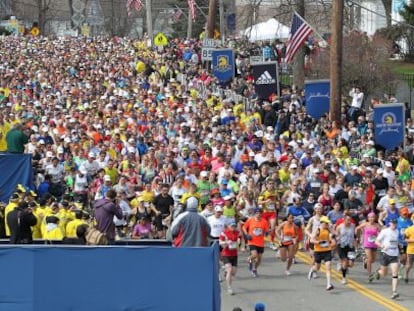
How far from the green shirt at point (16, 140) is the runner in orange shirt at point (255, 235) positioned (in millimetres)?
7907

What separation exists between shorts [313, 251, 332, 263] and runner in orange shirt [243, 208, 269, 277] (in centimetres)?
97

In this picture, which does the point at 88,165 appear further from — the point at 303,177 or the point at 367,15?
the point at 367,15

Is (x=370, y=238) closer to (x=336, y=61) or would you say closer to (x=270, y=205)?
(x=270, y=205)

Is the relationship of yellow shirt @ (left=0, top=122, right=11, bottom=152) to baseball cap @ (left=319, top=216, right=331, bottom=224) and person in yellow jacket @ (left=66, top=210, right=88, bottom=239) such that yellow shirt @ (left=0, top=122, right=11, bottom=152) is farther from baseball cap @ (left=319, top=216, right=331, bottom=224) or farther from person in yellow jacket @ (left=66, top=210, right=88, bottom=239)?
baseball cap @ (left=319, top=216, right=331, bottom=224)

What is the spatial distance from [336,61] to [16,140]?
1008cm

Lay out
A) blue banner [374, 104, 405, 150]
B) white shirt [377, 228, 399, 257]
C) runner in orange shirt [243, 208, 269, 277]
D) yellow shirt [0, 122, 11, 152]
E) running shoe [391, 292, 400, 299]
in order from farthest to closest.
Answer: blue banner [374, 104, 405, 150] < yellow shirt [0, 122, 11, 152] < runner in orange shirt [243, 208, 269, 277] < white shirt [377, 228, 399, 257] < running shoe [391, 292, 400, 299]

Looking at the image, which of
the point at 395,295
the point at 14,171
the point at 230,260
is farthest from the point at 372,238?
the point at 14,171

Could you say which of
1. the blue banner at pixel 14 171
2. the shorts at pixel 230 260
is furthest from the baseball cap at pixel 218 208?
the blue banner at pixel 14 171

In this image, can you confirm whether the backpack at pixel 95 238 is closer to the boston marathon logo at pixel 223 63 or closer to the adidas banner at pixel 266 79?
the adidas banner at pixel 266 79

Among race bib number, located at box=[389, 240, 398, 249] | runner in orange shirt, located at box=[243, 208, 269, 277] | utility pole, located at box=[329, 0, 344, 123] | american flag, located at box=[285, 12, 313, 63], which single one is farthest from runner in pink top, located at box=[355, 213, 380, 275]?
american flag, located at box=[285, 12, 313, 63]

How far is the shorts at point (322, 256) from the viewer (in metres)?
19.6

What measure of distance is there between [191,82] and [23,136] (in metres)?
15.6

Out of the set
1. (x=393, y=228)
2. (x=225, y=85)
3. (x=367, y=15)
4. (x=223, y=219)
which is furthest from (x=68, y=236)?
(x=367, y=15)

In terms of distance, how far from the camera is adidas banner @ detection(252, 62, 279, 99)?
34750 mm
